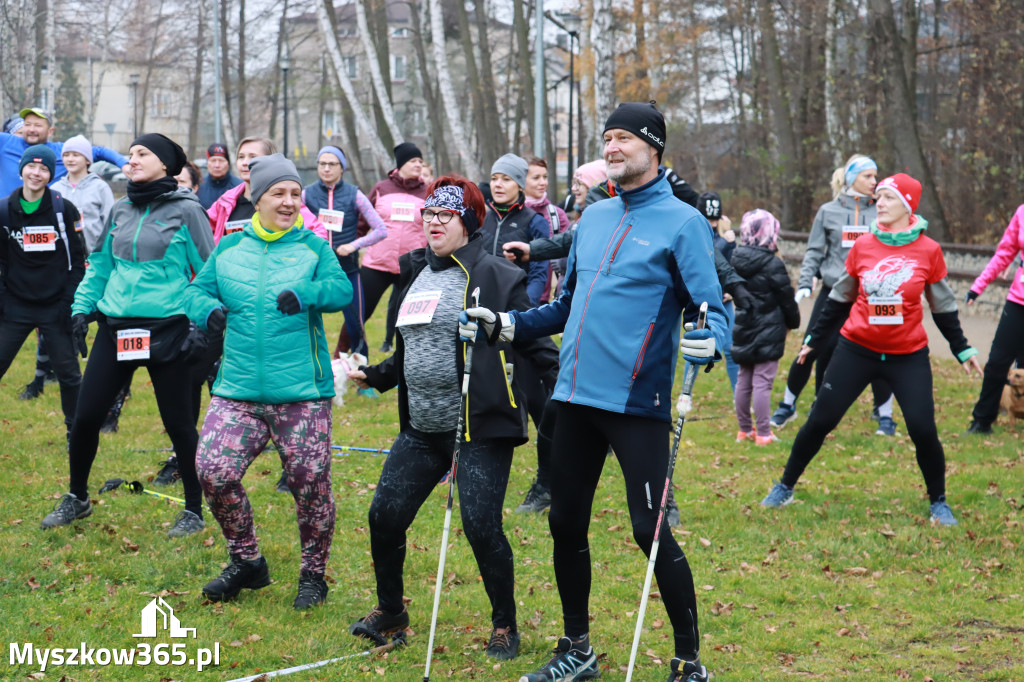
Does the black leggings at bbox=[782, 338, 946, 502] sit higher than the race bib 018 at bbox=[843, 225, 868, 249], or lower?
lower

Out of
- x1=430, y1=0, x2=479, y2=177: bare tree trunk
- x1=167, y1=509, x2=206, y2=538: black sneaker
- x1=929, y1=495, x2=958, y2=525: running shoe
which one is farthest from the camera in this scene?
x1=430, y1=0, x2=479, y2=177: bare tree trunk

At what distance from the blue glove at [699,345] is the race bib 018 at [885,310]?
3.28 m

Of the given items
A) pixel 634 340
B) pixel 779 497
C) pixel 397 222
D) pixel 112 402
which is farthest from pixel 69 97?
pixel 634 340

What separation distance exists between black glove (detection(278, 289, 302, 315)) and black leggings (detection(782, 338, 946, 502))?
3.88 m

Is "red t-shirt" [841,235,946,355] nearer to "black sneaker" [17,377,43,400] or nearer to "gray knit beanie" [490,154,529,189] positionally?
"gray knit beanie" [490,154,529,189]

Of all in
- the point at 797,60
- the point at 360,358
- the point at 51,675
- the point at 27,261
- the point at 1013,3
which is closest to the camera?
the point at 51,675

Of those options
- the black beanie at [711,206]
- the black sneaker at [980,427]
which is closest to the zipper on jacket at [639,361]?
the black beanie at [711,206]

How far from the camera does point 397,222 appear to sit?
37.0 feet

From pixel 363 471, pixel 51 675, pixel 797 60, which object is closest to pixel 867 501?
pixel 363 471

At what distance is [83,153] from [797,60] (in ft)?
75.3

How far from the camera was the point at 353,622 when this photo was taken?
18.1 feet

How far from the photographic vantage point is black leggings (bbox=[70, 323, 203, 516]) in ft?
21.0

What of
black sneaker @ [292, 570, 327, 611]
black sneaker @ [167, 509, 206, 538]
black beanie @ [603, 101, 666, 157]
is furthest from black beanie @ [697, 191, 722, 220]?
black sneaker @ [167, 509, 206, 538]

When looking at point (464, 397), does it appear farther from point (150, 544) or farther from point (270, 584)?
point (150, 544)
